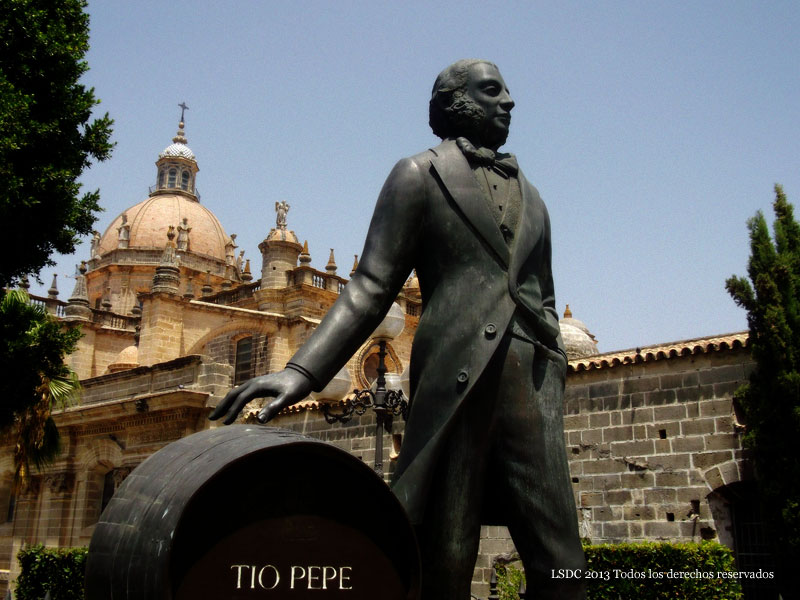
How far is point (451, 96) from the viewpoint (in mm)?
3371

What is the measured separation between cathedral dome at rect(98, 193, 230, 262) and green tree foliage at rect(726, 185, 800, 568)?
43.8m

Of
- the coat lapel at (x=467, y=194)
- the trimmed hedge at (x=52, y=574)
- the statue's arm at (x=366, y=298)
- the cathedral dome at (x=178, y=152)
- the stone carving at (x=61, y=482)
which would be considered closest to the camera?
the statue's arm at (x=366, y=298)

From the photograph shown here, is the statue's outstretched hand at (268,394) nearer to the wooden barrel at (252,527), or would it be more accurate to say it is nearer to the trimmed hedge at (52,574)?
the wooden barrel at (252,527)

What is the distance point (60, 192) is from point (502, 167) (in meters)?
9.32

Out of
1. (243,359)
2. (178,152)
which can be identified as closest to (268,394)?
(243,359)

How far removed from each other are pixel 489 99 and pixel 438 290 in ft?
2.64

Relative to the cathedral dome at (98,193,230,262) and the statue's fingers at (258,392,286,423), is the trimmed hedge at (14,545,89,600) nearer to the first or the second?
the statue's fingers at (258,392,286,423)

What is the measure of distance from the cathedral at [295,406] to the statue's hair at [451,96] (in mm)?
2083

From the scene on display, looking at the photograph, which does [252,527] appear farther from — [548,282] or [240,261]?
[240,261]

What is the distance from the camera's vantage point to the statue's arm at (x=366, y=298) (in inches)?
108

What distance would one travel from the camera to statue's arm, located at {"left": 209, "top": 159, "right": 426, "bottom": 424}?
8.99 feet

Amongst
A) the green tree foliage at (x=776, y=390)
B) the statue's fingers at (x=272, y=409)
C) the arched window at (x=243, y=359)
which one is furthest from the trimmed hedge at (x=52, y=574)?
the arched window at (x=243, y=359)

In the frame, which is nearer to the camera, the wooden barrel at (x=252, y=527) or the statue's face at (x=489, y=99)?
the wooden barrel at (x=252, y=527)

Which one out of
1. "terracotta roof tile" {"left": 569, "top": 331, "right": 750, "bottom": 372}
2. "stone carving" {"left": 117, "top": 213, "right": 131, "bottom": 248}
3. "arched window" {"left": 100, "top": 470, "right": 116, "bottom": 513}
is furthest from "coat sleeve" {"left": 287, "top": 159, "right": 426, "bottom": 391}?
"stone carving" {"left": 117, "top": 213, "right": 131, "bottom": 248}
